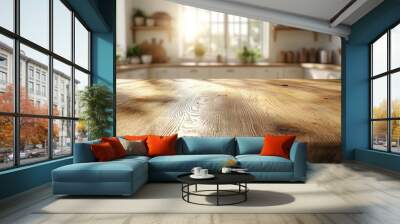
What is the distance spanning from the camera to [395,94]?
305 inches

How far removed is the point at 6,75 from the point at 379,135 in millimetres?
6338

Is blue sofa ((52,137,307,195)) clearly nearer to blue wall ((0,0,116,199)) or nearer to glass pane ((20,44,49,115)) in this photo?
blue wall ((0,0,116,199))

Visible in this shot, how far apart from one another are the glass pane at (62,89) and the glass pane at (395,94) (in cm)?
516

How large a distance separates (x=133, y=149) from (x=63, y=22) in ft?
6.92

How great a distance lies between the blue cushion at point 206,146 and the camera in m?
6.98

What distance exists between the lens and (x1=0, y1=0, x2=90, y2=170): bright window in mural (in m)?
5.02

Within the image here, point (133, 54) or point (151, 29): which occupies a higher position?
point (151, 29)

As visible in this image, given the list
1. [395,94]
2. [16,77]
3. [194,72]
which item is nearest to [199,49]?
[194,72]

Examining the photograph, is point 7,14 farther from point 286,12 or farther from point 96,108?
point 286,12

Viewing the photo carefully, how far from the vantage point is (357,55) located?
29.4 feet

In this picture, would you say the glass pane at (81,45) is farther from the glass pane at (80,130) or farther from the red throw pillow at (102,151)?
the red throw pillow at (102,151)

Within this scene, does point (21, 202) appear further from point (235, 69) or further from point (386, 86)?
point (235, 69)

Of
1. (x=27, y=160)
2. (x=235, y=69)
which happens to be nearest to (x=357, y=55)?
(x=235, y=69)

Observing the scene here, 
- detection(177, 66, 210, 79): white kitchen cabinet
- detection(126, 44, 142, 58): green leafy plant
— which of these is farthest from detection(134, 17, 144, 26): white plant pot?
detection(177, 66, 210, 79): white kitchen cabinet
